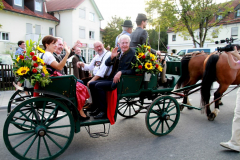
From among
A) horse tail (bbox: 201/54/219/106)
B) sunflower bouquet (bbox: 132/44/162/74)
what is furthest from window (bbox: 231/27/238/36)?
sunflower bouquet (bbox: 132/44/162/74)

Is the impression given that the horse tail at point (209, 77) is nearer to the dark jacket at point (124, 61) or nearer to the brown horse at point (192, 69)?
the brown horse at point (192, 69)

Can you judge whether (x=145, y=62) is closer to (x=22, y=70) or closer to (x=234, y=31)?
(x=22, y=70)

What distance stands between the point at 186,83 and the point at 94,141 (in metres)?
3.37

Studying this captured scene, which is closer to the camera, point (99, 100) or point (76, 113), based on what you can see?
point (76, 113)

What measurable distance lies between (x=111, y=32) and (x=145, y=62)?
33581 mm

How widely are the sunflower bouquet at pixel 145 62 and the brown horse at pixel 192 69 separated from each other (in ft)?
7.11

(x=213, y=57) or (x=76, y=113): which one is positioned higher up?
(x=213, y=57)

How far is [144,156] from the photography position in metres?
3.10

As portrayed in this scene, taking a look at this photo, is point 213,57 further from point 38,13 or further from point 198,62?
point 38,13

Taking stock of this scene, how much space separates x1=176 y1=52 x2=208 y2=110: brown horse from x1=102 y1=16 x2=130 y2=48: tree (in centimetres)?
3033

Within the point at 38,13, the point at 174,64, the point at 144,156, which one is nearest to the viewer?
the point at 144,156

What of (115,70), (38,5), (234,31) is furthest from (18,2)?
(234,31)

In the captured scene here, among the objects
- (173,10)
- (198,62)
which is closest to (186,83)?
(198,62)

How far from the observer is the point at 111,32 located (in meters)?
36.2
